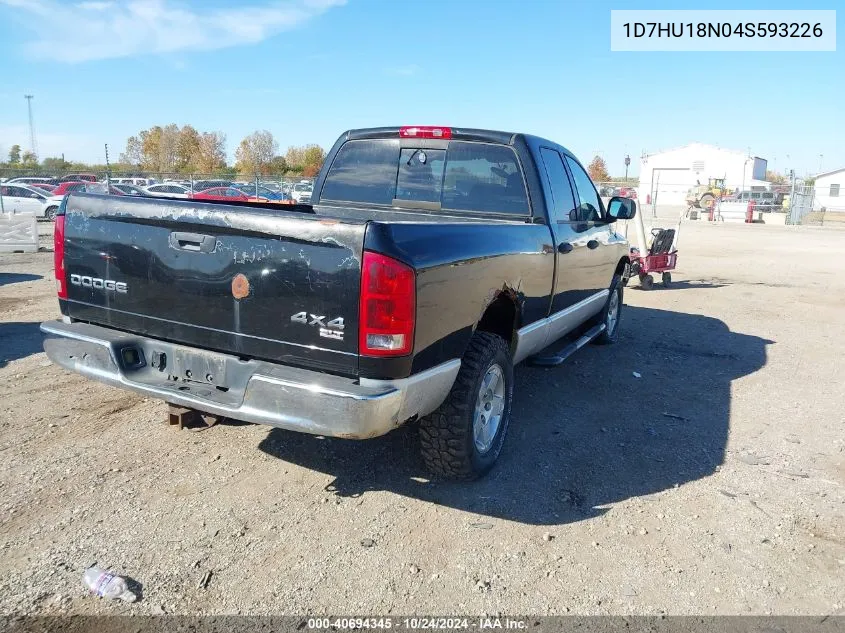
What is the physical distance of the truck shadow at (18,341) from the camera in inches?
230

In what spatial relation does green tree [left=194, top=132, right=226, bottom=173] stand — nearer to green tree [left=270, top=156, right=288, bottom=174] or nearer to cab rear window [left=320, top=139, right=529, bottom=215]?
green tree [left=270, top=156, right=288, bottom=174]

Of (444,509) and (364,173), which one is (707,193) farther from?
(444,509)

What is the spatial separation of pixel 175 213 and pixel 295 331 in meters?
0.88

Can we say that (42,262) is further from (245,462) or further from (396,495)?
(396,495)

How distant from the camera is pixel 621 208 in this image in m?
5.94

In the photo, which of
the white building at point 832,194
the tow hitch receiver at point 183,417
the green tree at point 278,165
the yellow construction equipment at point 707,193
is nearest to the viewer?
the tow hitch receiver at point 183,417

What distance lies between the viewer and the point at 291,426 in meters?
2.91

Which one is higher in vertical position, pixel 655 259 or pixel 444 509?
pixel 655 259

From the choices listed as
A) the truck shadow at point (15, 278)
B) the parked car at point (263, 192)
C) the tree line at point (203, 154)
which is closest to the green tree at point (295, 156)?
the tree line at point (203, 154)

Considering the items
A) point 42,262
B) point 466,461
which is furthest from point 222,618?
point 42,262

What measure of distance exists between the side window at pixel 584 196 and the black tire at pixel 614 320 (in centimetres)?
108

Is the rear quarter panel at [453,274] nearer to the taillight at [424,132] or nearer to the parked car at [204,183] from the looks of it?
the taillight at [424,132]

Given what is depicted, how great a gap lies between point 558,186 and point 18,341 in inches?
213

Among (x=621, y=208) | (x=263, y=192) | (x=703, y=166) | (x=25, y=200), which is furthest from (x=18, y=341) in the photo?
(x=703, y=166)
